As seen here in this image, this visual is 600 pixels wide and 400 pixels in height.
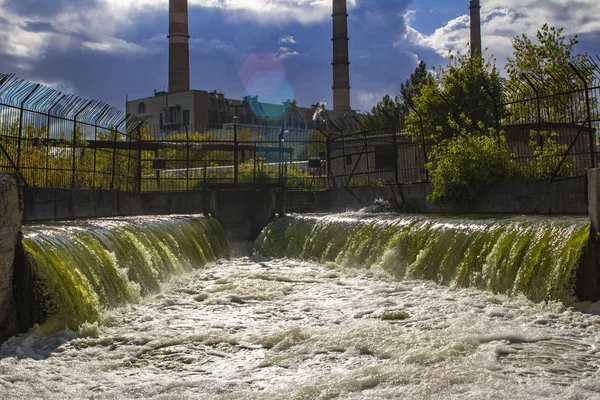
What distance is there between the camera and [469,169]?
48.6 ft

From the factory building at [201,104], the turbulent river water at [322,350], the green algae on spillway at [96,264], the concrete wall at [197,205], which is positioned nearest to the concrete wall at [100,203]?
the concrete wall at [197,205]

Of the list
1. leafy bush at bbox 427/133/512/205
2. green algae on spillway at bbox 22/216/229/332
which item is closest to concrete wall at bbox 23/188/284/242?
green algae on spillway at bbox 22/216/229/332

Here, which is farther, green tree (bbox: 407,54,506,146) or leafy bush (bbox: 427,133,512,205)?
green tree (bbox: 407,54,506,146)

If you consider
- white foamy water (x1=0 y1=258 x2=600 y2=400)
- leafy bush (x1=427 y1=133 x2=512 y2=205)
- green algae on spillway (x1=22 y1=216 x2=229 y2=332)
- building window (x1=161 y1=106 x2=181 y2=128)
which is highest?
building window (x1=161 y1=106 x2=181 y2=128)

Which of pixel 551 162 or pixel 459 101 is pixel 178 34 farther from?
pixel 551 162

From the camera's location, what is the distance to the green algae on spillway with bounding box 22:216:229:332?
7.21 m

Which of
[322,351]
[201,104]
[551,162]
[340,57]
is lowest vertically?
[322,351]

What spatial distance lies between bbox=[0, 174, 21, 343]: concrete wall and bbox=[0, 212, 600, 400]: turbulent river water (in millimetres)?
207

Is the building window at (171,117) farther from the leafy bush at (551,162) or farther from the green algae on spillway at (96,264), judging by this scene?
the leafy bush at (551,162)

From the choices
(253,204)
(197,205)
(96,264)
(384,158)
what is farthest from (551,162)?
(384,158)

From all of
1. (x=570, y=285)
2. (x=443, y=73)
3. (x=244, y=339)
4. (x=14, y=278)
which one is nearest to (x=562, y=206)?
(x=570, y=285)

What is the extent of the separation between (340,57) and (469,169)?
4580cm

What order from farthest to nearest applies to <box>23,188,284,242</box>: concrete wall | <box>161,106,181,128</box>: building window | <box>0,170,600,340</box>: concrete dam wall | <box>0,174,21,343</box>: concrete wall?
1. <box>161,106,181,128</box>: building window
2. <box>23,188,284,242</box>: concrete wall
3. <box>0,170,600,340</box>: concrete dam wall
4. <box>0,174,21,343</box>: concrete wall

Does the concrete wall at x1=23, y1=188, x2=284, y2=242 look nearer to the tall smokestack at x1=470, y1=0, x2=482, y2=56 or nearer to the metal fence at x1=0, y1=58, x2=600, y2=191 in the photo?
the metal fence at x1=0, y1=58, x2=600, y2=191
